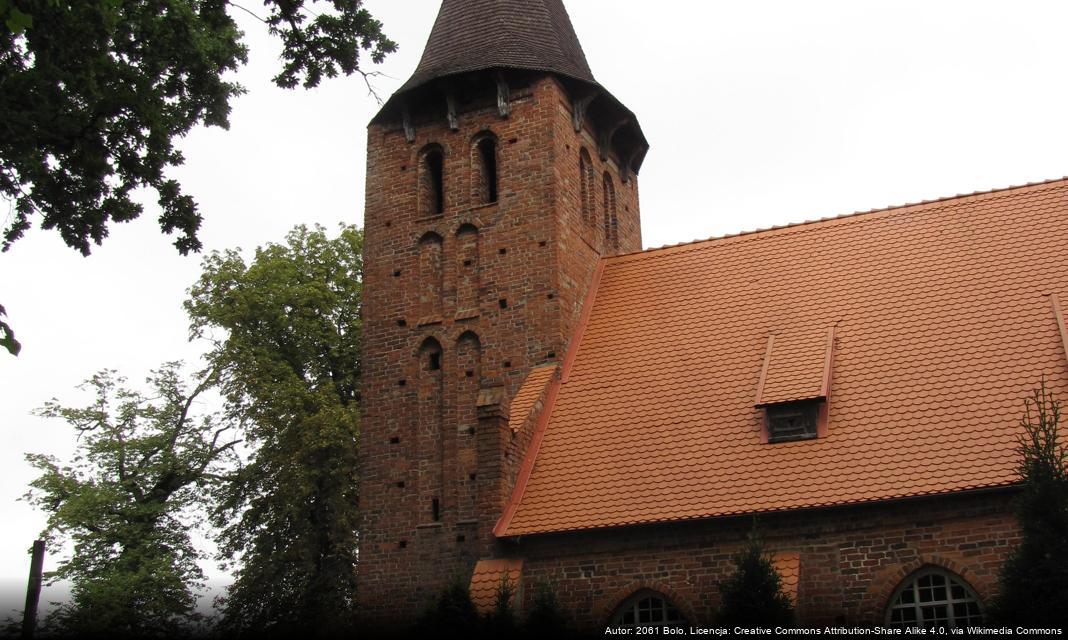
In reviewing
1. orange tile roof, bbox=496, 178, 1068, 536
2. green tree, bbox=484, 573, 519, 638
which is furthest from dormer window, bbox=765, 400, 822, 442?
green tree, bbox=484, 573, 519, 638

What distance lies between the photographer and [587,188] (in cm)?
2045

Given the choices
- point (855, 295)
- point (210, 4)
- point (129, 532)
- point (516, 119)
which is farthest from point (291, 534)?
point (210, 4)

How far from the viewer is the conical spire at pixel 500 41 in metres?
19.7

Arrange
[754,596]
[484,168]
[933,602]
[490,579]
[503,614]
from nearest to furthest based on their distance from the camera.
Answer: [754,596] → [933,602] → [503,614] → [490,579] → [484,168]

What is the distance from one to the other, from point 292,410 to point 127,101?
1358cm

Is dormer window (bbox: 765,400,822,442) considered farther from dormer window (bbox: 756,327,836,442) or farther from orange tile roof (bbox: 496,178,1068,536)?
orange tile roof (bbox: 496,178,1068,536)

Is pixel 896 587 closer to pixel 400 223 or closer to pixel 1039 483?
pixel 1039 483

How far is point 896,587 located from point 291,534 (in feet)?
43.5

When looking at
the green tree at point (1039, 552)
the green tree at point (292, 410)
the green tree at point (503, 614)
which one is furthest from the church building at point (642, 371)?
the green tree at point (292, 410)

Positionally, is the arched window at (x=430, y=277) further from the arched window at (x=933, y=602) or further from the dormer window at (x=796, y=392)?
the arched window at (x=933, y=602)

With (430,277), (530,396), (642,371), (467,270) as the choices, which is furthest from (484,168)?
(642,371)

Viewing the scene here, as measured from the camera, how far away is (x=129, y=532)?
73.8ft

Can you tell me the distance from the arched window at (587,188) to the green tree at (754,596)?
8803 mm

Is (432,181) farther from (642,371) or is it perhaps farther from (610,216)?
(642,371)
